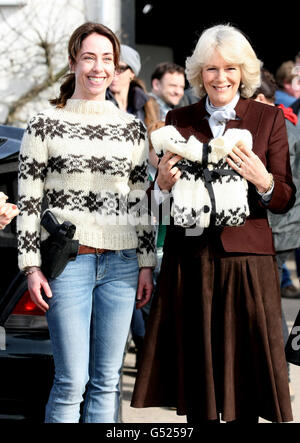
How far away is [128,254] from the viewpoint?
3.20 m

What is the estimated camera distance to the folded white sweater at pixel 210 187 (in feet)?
9.71

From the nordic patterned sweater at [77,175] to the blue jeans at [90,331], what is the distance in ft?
0.37

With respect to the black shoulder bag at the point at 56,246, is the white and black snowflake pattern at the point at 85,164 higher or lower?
higher

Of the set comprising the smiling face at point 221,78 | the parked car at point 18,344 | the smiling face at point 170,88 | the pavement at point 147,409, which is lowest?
the pavement at point 147,409

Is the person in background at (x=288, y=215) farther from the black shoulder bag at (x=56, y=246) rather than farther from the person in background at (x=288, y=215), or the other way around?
the black shoulder bag at (x=56, y=246)

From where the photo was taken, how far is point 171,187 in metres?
3.07

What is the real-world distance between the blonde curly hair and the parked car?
1.03 metres

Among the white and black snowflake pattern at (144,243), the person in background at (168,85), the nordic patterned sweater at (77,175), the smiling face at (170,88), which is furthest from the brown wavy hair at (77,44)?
the smiling face at (170,88)

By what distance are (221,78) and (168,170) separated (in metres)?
0.44

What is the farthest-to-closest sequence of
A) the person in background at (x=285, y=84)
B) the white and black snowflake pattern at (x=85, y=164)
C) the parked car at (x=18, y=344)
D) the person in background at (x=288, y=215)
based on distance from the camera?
the person in background at (x=285, y=84) → the person in background at (x=288, y=215) → the parked car at (x=18, y=344) → the white and black snowflake pattern at (x=85, y=164)

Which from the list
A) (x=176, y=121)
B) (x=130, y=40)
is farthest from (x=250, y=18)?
(x=176, y=121)

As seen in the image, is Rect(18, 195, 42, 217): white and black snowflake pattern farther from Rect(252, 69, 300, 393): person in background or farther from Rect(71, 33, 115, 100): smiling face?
Rect(252, 69, 300, 393): person in background

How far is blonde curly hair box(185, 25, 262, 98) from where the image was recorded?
10.2 ft

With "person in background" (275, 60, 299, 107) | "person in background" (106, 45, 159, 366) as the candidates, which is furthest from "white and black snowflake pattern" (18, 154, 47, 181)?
"person in background" (275, 60, 299, 107)
